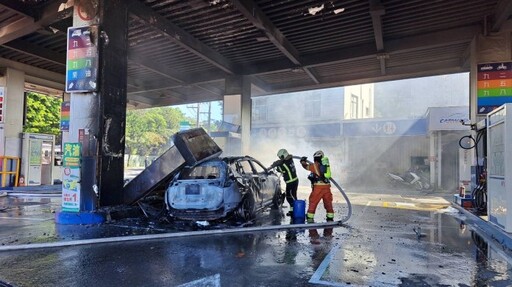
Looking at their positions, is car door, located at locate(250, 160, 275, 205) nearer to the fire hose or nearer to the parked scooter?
the fire hose

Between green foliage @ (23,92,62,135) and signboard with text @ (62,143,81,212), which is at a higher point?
green foliage @ (23,92,62,135)

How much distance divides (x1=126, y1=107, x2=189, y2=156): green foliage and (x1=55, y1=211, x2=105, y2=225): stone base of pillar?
1372 inches

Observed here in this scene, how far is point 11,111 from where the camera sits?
15.2 m

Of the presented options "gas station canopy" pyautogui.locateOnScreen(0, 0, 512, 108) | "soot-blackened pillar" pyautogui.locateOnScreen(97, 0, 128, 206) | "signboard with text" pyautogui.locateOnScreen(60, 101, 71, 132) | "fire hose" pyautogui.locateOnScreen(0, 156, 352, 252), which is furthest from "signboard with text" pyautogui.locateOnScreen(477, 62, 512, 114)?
"signboard with text" pyautogui.locateOnScreen(60, 101, 71, 132)

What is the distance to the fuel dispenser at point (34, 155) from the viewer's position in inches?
618

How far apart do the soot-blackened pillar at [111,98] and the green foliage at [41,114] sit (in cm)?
1979

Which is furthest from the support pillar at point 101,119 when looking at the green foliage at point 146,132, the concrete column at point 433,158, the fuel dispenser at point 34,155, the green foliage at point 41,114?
the green foliage at point 146,132

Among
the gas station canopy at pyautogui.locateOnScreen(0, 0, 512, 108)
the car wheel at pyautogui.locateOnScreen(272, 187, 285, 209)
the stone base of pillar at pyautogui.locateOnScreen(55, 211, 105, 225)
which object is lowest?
the stone base of pillar at pyautogui.locateOnScreen(55, 211, 105, 225)

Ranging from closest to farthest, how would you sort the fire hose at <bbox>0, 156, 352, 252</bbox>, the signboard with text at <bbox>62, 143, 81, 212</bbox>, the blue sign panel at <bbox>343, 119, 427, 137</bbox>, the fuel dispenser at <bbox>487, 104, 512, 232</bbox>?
1. the fire hose at <bbox>0, 156, 352, 252</bbox>
2. the fuel dispenser at <bbox>487, 104, 512, 232</bbox>
3. the signboard with text at <bbox>62, 143, 81, 212</bbox>
4. the blue sign panel at <bbox>343, 119, 427, 137</bbox>

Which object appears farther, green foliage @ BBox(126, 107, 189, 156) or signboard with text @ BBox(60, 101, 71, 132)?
green foliage @ BBox(126, 107, 189, 156)

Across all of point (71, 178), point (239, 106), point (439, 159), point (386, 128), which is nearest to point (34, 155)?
point (239, 106)

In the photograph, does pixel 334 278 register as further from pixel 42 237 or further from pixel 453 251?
pixel 42 237

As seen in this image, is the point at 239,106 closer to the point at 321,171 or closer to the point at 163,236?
the point at 321,171

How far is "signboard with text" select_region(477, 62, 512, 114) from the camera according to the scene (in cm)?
1023
